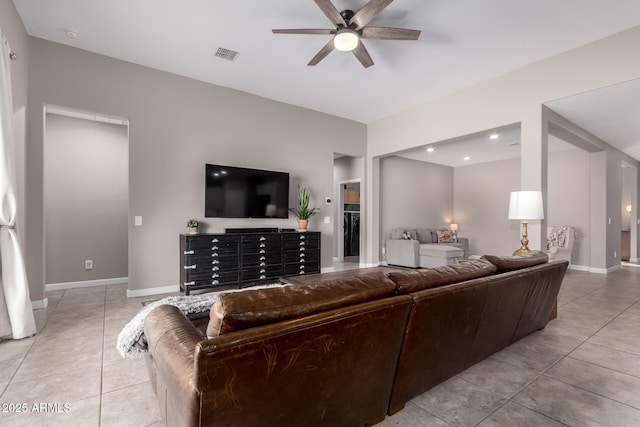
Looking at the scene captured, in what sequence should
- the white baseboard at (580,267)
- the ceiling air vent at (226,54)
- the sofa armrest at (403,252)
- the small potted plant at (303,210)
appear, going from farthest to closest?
the sofa armrest at (403,252) < the white baseboard at (580,267) < the small potted plant at (303,210) < the ceiling air vent at (226,54)

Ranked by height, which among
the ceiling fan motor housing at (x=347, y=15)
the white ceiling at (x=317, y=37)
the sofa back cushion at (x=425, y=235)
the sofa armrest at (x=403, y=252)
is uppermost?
the white ceiling at (x=317, y=37)

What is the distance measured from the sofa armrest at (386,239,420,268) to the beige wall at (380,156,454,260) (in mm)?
397

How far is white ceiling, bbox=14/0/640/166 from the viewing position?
2.97 meters

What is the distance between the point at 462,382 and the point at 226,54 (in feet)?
13.9

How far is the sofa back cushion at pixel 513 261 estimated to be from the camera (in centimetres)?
212

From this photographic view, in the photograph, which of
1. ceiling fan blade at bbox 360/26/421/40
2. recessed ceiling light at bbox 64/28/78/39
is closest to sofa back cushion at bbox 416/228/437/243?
ceiling fan blade at bbox 360/26/421/40

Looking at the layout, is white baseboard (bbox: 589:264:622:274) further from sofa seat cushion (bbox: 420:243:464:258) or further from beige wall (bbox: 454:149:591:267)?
sofa seat cushion (bbox: 420:243:464:258)

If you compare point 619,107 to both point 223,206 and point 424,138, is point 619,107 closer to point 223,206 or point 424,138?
Answer: point 424,138

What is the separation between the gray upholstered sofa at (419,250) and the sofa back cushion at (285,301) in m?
5.10

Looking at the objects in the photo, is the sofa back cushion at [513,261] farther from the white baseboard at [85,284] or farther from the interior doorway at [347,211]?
the white baseboard at [85,284]

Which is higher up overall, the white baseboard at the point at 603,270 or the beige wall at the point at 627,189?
the beige wall at the point at 627,189

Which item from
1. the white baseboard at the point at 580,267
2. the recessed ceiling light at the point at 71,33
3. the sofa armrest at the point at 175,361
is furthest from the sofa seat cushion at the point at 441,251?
the recessed ceiling light at the point at 71,33

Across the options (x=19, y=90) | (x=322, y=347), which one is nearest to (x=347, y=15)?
(x=322, y=347)

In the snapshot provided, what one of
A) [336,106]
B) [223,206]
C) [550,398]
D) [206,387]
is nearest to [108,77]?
[223,206]
